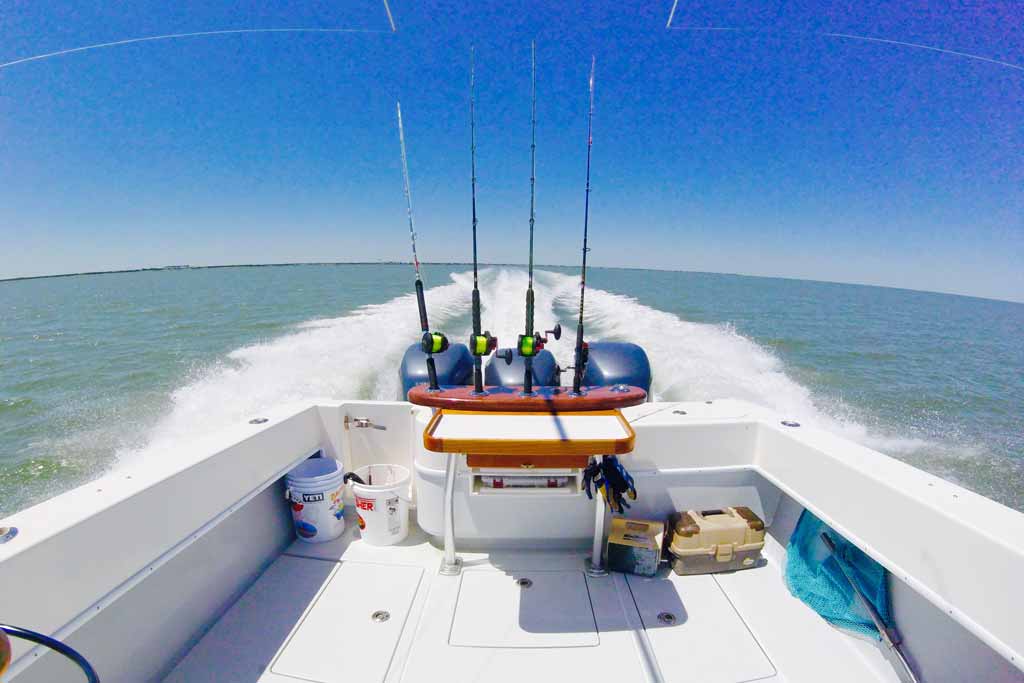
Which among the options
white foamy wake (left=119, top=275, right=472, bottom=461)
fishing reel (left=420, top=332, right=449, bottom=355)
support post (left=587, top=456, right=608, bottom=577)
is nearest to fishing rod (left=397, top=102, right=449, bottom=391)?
fishing reel (left=420, top=332, right=449, bottom=355)

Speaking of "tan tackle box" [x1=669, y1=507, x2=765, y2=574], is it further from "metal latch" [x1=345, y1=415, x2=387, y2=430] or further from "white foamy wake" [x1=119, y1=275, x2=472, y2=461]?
"white foamy wake" [x1=119, y1=275, x2=472, y2=461]

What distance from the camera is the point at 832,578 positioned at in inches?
71.1

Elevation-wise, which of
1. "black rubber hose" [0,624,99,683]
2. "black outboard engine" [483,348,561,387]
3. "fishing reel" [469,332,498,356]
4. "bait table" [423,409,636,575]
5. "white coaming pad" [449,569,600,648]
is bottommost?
"white coaming pad" [449,569,600,648]

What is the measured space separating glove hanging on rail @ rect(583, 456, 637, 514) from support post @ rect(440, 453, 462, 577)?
62cm

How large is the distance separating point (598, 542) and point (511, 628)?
566 mm

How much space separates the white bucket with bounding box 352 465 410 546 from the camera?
86.1 inches

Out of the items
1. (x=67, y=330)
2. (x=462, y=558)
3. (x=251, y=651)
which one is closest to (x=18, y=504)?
(x=251, y=651)

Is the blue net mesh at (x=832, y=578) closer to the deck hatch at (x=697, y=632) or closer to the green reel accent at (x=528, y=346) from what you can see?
the deck hatch at (x=697, y=632)

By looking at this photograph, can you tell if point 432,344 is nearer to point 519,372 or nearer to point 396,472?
point 396,472

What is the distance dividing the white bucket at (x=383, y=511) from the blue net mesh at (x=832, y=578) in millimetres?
1942

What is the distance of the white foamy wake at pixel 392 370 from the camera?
574cm

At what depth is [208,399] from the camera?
6.08 meters

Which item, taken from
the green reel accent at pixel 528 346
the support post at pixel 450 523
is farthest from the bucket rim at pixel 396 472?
the green reel accent at pixel 528 346

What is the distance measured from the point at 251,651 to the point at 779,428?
98.1 inches
